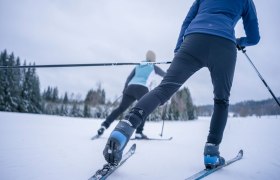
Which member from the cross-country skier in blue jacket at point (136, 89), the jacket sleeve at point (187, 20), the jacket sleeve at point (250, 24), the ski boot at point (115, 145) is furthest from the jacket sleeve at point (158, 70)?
the ski boot at point (115, 145)

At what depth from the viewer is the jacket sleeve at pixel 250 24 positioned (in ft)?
7.13

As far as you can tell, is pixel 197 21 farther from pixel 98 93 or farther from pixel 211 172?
pixel 98 93

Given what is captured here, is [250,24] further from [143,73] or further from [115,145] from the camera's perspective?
[143,73]

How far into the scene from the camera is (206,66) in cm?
207

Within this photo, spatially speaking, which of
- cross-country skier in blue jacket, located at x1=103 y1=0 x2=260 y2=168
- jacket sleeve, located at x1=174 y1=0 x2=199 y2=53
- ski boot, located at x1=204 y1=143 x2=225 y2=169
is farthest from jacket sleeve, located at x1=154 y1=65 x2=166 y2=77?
ski boot, located at x1=204 y1=143 x2=225 y2=169

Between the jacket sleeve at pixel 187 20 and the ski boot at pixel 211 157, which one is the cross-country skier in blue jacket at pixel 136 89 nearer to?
the jacket sleeve at pixel 187 20

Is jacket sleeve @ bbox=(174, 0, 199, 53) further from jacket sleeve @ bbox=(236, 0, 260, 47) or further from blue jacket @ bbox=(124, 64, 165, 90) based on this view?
blue jacket @ bbox=(124, 64, 165, 90)

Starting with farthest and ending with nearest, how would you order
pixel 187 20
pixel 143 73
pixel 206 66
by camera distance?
pixel 143 73 → pixel 187 20 → pixel 206 66

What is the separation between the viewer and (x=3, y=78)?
41.9m

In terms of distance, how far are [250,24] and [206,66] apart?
774 mm

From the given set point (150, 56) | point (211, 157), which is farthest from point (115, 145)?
point (150, 56)

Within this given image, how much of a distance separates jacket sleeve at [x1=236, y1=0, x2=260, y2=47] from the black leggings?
44cm

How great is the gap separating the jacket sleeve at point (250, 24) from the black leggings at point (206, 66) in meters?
0.44

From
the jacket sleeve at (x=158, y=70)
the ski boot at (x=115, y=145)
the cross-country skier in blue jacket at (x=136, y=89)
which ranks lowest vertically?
the ski boot at (x=115, y=145)
